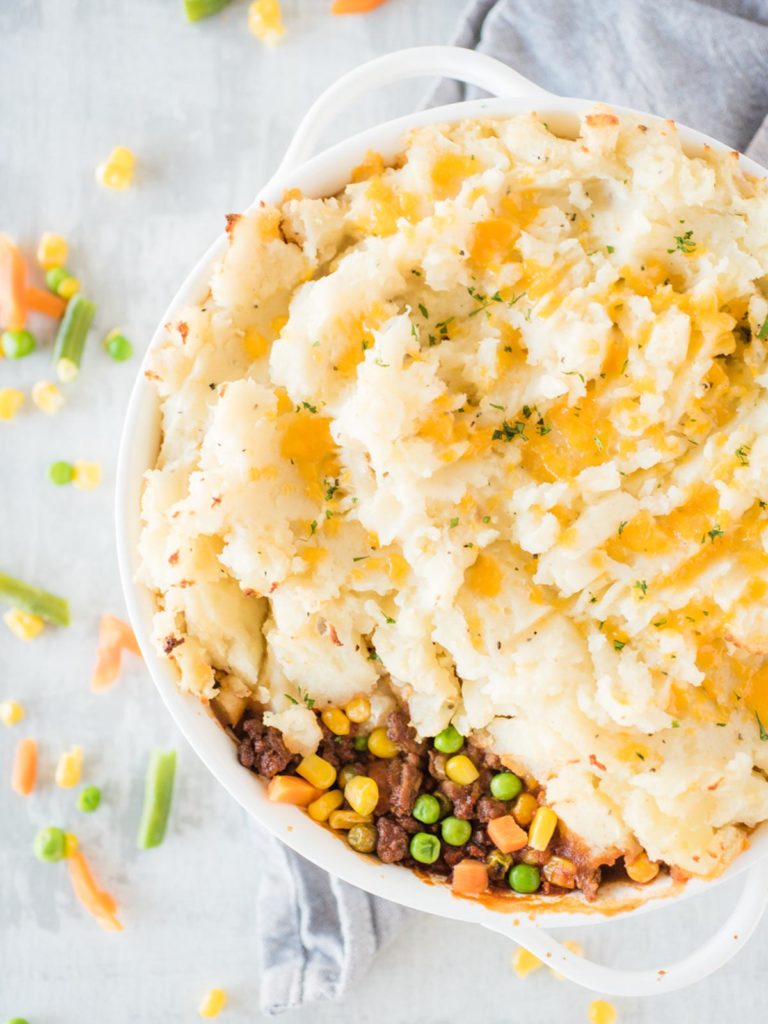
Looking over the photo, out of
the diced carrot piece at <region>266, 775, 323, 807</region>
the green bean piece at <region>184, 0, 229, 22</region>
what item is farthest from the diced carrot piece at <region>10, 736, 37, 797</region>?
the green bean piece at <region>184, 0, 229, 22</region>

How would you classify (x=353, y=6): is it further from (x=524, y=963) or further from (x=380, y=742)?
(x=524, y=963)

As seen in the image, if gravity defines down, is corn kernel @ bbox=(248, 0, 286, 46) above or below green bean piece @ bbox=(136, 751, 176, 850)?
above

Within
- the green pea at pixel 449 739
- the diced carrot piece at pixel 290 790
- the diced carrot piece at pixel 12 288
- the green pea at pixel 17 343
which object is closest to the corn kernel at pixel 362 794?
the diced carrot piece at pixel 290 790

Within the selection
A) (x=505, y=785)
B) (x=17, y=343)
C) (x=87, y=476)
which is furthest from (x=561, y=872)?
(x=17, y=343)

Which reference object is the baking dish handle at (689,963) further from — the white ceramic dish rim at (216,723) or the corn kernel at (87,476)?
the corn kernel at (87,476)

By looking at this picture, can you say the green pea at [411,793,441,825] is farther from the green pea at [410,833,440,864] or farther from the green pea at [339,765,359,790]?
the green pea at [339,765,359,790]

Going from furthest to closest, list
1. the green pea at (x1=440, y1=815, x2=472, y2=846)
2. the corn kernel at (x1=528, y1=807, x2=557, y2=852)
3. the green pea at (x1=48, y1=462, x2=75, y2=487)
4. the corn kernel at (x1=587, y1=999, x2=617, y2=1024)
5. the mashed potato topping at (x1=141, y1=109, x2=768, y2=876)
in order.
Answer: the corn kernel at (x1=587, y1=999, x2=617, y2=1024) → the green pea at (x1=48, y1=462, x2=75, y2=487) → the green pea at (x1=440, y1=815, x2=472, y2=846) → the corn kernel at (x1=528, y1=807, x2=557, y2=852) → the mashed potato topping at (x1=141, y1=109, x2=768, y2=876)

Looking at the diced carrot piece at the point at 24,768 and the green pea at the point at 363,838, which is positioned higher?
the green pea at the point at 363,838
